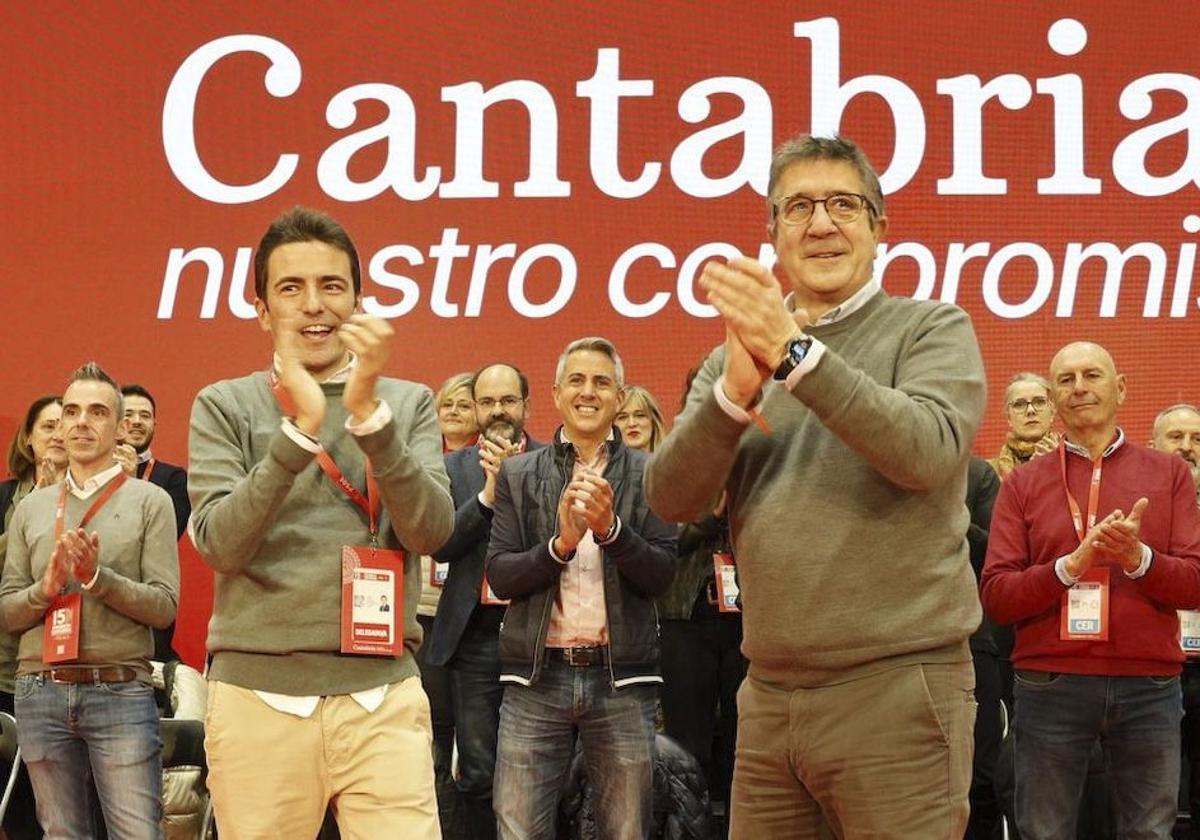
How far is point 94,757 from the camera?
4.13 meters

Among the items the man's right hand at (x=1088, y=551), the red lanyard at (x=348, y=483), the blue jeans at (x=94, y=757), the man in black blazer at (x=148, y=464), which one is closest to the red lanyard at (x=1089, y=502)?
the man's right hand at (x=1088, y=551)

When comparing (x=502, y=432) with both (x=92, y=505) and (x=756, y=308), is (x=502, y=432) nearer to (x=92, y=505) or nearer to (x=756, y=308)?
(x=92, y=505)

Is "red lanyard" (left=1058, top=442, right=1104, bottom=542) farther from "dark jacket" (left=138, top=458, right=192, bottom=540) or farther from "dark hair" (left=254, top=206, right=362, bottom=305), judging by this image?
"dark jacket" (left=138, top=458, right=192, bottom=540)

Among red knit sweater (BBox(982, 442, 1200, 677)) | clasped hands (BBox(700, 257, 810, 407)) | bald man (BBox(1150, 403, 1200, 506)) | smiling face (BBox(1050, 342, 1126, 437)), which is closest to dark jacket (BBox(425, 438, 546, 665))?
red knit sweater (BBox(982, 442, 1200, 677))

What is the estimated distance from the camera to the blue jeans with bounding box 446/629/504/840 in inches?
184

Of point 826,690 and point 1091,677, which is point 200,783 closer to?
point 1091,677

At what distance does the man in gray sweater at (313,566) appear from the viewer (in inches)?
98.7

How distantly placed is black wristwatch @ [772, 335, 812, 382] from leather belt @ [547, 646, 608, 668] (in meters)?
2.17

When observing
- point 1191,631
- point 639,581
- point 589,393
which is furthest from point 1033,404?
point 639,581

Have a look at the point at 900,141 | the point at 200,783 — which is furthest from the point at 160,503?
the point at 900,141

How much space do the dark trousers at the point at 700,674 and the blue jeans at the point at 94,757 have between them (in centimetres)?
168

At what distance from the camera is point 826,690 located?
2186mm

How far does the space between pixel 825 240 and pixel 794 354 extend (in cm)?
34

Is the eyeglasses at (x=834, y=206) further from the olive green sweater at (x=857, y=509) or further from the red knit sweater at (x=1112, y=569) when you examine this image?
the red knit sweater at (x=1112, y=569)
